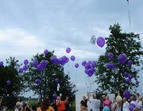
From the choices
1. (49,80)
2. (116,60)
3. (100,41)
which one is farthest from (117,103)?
(49,80)

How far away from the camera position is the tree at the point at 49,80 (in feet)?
125

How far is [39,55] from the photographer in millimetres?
42750

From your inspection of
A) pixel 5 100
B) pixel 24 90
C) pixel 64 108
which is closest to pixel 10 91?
pixel 5 100

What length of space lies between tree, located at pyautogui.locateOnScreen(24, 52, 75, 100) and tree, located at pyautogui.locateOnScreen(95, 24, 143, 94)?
29.6 ft

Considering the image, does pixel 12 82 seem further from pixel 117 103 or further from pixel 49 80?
pixel 117 103

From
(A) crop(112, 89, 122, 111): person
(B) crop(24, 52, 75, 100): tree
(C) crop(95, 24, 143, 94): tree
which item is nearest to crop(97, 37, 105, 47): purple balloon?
(A) crop(112, 89, 122, 111): person

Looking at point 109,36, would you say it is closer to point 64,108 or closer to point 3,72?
point 3,72

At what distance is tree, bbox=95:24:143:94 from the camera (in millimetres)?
28134

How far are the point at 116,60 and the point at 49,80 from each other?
16440 millimetres

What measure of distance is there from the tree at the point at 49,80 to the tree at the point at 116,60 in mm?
9031

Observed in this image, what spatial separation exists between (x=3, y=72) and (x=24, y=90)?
7.87m


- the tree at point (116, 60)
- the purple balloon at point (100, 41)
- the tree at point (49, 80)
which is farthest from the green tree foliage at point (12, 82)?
the purple balloon at point (100, 41)

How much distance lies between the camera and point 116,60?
2795 cm

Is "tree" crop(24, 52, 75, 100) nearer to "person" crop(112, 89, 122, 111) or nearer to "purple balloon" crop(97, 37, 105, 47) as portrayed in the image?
"purple balloon" crop(97, 37, 105, 47)
